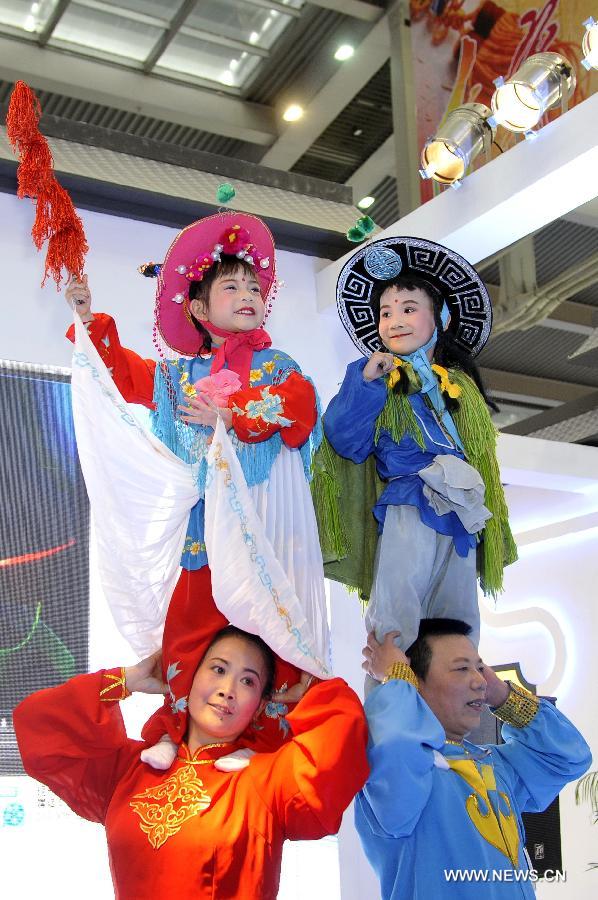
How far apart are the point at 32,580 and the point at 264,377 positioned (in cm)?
122

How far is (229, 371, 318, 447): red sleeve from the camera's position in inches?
103

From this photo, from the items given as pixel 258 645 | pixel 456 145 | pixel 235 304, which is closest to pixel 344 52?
pixel 456 145

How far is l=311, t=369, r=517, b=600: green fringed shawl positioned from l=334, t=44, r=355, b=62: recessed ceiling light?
397cm

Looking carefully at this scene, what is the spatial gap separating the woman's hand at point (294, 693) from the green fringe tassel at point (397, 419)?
676mm

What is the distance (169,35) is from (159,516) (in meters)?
4.18

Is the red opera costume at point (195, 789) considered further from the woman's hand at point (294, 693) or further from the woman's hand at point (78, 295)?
the woman's hand at point (78, 295)

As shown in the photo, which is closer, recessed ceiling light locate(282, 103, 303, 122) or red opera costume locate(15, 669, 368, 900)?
red opera costume locate(15, 669, 368, 900)

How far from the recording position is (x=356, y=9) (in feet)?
20.0

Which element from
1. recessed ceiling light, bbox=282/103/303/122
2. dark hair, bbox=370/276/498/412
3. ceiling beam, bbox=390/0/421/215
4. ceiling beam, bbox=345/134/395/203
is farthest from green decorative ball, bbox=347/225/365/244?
ceiling beam, bbox=345/134/395/203

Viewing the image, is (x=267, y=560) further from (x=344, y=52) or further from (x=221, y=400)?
(x=344, y=52)

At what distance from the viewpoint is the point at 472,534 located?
284cm

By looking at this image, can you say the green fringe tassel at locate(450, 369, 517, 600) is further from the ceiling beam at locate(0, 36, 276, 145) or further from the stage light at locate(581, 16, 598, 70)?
the ceiling beam at locate(0, 36, 276, 145)

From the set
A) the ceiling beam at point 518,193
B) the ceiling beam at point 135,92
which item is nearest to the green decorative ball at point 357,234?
the ceiling beam at point 518,193

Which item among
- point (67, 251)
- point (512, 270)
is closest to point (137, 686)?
point (67, 251)
